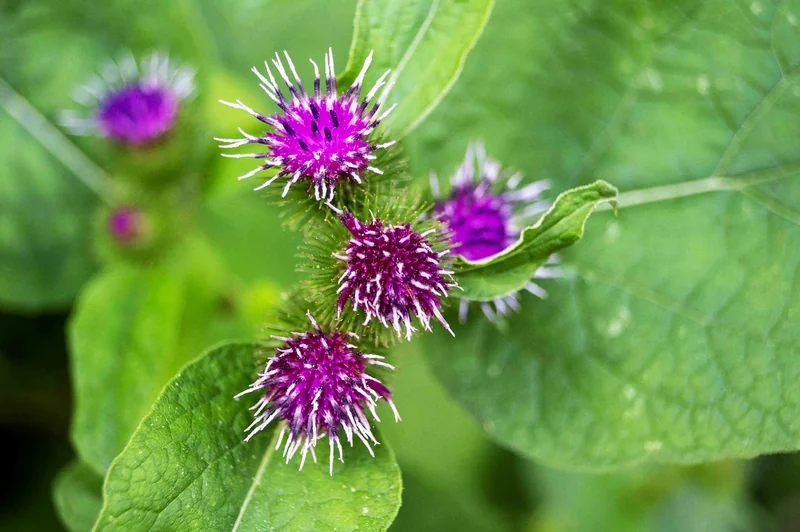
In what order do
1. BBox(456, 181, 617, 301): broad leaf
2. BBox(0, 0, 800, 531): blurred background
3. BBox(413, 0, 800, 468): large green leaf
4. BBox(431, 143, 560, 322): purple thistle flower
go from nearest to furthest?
BBox(456, 181, 617, 301): broad leaf < BBox(431, 143, 560, 322): purple thistle flower < BBox(413, 0, 800, 468): large green leaf < BBox(0, 0, 800, 531): blurred background

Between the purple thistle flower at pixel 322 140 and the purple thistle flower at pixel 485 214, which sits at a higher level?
the purple thistle flower at pixel 322 140

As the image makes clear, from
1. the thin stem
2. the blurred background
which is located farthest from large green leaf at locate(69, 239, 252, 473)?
the thin stem

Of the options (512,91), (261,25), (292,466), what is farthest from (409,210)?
(261,25)

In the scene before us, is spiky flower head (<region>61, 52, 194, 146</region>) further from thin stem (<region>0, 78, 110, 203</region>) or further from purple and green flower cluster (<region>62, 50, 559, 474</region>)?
purple and green flower cluster (<region>62, 50, 559, 474</region>)

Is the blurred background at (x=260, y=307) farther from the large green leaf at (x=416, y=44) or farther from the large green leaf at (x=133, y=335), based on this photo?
the large green leaf at (x=416, y=44)

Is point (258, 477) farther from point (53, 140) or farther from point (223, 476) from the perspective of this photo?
point (53, 140)

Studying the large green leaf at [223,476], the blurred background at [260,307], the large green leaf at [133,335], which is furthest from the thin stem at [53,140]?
the large green leaf at [223,476]

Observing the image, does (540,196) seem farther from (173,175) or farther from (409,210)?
(173,175)
